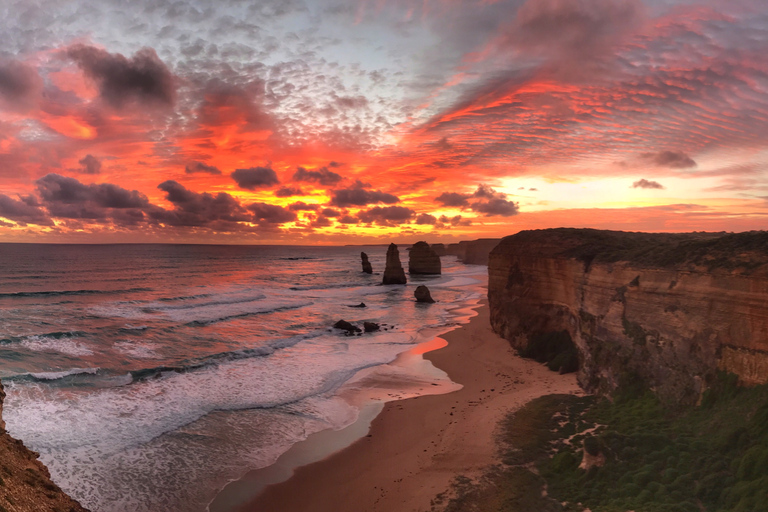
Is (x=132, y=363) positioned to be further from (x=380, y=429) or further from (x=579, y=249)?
(x=579, y=249)

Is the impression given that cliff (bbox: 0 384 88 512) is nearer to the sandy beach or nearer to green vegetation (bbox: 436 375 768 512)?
the sandy beach

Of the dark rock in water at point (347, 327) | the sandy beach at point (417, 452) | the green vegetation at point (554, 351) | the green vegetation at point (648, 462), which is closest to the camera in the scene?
the green vegetation at point (648, 462)

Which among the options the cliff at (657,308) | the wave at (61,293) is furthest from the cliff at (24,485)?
the wave at (61,293)

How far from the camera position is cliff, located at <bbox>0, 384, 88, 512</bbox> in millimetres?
5250

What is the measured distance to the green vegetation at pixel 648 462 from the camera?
7969 millimetres

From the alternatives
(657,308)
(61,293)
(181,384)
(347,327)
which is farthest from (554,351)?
(61,293)

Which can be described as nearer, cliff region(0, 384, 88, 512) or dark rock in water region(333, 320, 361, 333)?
cliff region(0, 384, 88, 512)

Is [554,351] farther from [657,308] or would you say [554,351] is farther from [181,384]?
[181,384]

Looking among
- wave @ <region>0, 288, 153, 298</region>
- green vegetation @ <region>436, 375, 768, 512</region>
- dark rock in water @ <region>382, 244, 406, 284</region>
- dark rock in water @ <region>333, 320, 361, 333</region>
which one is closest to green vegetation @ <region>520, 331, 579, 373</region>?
green vegetation @ <region>436, 375, 768, 512</region>

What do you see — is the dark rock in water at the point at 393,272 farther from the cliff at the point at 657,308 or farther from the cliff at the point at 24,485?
the cliff at the point at 24,485

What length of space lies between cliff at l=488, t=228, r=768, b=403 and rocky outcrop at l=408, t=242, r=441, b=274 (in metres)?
60.5

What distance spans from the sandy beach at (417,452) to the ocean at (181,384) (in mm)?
1656

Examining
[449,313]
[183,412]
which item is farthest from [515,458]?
[449,313]

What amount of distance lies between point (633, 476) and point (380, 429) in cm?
821
